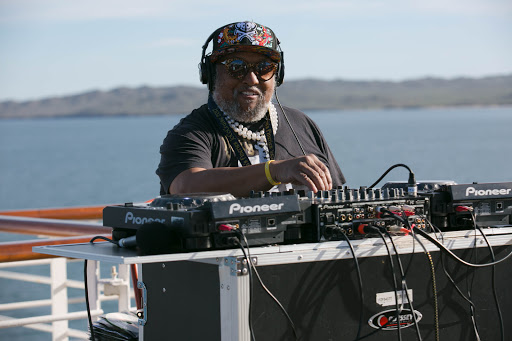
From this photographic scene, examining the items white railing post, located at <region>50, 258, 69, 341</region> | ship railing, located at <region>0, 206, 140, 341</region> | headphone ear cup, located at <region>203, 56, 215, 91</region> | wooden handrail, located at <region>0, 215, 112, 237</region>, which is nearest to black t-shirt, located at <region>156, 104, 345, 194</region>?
headphone ear cup, located at <region>203, 56, 215, 91</region>

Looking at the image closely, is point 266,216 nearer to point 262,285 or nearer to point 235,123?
point 262,285

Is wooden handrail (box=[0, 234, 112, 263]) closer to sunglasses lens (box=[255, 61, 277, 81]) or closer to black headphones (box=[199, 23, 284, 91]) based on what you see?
black headphones (box=[199, 23, 284, 91])

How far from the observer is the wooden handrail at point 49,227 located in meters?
4.04

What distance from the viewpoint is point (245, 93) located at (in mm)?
3158

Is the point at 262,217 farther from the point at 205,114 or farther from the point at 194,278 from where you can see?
the point at 205,114

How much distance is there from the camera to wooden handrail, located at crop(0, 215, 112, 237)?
4.04 metres

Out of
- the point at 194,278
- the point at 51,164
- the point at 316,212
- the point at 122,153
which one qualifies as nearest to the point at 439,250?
the point at 316,212

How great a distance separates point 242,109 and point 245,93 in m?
0.06

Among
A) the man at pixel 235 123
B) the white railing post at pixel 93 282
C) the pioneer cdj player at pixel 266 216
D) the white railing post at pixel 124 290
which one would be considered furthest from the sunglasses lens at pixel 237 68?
the white railing post at pixel 124 290

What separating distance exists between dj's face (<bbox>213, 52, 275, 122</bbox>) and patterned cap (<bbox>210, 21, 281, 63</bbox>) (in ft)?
0.11

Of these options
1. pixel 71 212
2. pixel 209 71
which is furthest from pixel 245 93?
pixel 71 212

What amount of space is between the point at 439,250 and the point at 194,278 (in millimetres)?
762

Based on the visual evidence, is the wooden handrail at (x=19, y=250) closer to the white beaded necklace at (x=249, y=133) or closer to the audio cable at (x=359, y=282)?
the white beaded necklace at (x=249, y=133)

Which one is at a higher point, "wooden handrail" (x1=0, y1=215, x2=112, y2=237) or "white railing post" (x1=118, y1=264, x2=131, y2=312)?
"wooden handrail" (x1=0, y1=215, x2=112, y2=237)
